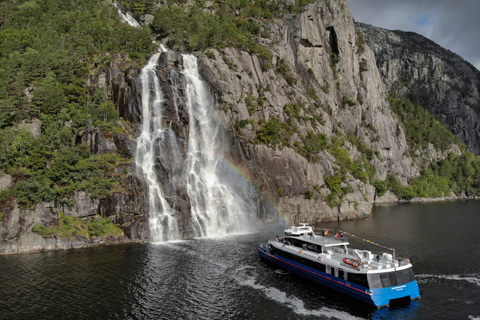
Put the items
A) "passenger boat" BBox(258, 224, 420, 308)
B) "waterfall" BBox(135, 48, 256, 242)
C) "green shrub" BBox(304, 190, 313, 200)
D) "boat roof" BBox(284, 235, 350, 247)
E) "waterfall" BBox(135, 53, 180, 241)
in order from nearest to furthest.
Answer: "passenger boat" BBox(258, 224, 420, 308) < "boat roof" BBox(284, 235, 350, 247) < "waterfall" BBox(135, 53, 180, 241) < "waterfall" BBox(135, 48, 256, 242) < "green shrub" BBox(304, 190, 313, 200)

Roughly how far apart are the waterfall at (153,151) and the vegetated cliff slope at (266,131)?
1245 mm

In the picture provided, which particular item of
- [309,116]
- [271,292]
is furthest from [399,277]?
[309,116]

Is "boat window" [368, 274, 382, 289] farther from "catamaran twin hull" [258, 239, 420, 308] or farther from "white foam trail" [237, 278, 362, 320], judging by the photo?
"white foam trail" [237, 278, 362, 320]

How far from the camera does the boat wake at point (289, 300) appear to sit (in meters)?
29.7

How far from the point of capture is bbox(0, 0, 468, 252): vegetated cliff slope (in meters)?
54.2

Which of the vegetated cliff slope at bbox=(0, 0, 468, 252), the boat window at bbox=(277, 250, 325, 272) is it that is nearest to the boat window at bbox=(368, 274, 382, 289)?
the boat window at bbox=(277, 250, 325, 272)

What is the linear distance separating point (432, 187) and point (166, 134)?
134592 millimetres

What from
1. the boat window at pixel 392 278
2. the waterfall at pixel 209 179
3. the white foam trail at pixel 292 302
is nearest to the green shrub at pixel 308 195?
the waterfall at pixel 209 179

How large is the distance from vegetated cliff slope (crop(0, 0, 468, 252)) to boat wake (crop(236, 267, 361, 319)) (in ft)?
77.1

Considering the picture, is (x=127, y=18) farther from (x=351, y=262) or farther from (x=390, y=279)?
(x=390, y=279)

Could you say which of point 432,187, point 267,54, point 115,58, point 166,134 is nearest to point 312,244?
point 166,134

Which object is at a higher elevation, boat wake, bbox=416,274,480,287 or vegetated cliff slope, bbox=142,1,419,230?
vegetated cliff slope, bbox=142,1,419,230

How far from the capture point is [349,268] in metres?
34.3

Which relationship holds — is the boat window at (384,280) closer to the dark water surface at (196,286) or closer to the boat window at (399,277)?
the boat window at (399,277)
